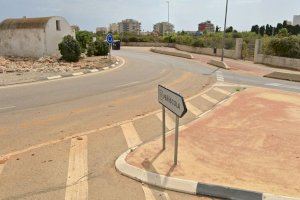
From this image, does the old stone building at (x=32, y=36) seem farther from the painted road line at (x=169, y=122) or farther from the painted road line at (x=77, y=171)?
the painted road line at (x=77, y=171)

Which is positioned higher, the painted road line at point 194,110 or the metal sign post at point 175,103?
the metal sign post at point 175,103

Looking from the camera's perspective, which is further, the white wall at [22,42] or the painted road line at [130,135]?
the white wall at [22,42]

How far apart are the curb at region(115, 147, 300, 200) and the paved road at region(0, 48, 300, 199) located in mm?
163

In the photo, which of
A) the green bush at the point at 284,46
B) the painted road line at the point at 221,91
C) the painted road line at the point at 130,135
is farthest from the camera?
the green bush at the point at 284,46

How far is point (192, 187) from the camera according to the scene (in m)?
6.22

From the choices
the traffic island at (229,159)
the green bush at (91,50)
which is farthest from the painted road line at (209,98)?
the green bush at (91,50)

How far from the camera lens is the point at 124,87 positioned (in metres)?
18.4

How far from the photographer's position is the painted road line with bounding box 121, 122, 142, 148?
893 cm

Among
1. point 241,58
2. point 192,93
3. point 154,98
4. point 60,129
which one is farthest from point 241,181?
point 241,58

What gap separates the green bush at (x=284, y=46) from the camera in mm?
31562

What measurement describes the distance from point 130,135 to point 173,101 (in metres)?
3.00

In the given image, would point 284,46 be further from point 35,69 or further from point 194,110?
point 194,110

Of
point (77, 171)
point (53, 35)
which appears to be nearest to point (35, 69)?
point (53, 35)

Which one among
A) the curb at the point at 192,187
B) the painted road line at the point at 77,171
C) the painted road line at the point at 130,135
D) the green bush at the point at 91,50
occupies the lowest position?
the painted road line at the point at 130,135
